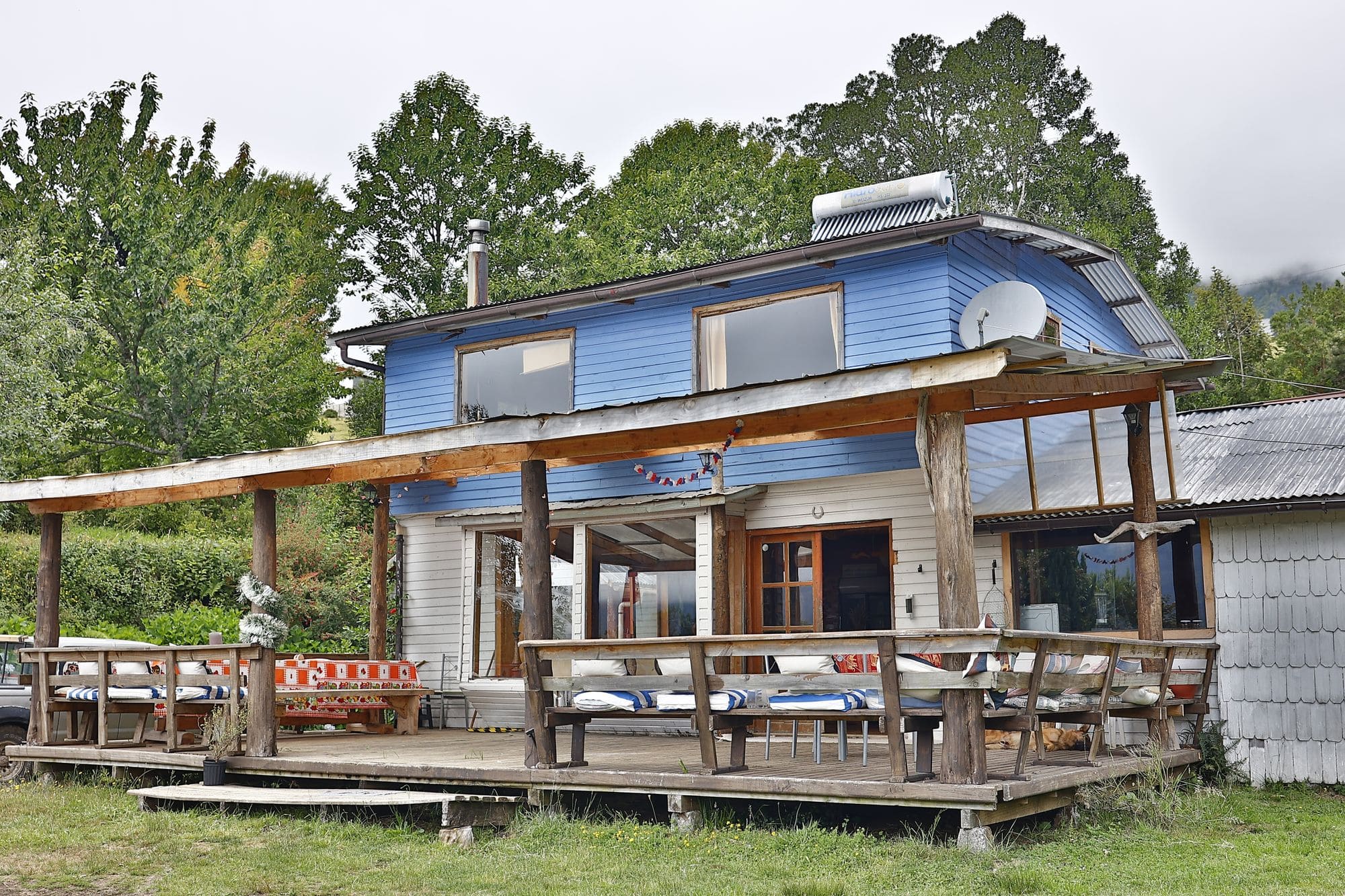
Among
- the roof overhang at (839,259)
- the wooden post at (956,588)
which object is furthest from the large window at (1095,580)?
the wooden post at (956,588)

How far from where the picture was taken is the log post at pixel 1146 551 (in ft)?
31.3

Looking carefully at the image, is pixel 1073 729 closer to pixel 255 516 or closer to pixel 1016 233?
pixel 1016 233

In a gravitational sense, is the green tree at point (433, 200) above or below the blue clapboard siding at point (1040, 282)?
above

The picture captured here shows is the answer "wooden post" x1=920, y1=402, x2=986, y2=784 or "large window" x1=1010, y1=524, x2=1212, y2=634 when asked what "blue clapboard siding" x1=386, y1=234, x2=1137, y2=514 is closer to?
"large window" x1=1010, y1=524, x2=1212, y2=634

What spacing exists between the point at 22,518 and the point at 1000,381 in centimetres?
2201

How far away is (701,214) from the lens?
30031mm

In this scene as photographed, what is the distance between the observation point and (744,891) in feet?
20.0

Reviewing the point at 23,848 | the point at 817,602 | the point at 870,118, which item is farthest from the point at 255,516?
the point at 870,118

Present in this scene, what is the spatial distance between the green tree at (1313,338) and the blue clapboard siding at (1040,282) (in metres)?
17.1

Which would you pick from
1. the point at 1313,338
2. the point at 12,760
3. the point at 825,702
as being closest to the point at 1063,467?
the point at 825,702

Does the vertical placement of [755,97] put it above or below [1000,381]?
above

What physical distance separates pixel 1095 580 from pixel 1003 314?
8.17ft

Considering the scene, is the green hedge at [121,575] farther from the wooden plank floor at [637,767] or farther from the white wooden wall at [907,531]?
the white wooden wall at [907,531]

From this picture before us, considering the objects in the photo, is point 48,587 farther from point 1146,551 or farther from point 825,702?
point 1146,551
